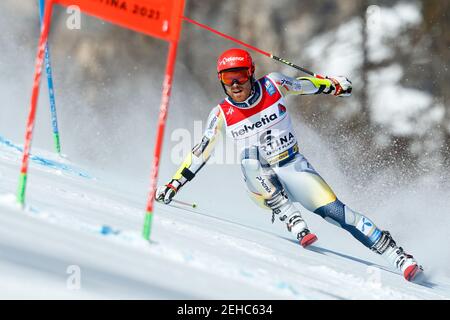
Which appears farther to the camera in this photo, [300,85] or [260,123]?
[300,85]

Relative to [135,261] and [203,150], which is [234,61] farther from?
[135,261]

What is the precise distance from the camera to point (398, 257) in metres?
4.70

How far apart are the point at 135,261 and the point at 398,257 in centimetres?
276

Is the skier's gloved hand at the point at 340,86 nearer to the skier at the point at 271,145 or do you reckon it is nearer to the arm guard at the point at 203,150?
the skier at the point at 271,145

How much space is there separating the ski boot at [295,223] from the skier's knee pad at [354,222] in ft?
0.71

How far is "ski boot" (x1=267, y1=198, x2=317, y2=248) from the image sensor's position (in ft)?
16.3

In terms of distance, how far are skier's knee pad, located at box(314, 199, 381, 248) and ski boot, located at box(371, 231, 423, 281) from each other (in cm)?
5

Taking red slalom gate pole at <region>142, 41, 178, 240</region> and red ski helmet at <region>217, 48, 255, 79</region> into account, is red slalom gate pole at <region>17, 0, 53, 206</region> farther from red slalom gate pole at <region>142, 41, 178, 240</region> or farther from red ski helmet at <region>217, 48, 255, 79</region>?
red ski helmet at <region>217, 48, 255, 79</region>

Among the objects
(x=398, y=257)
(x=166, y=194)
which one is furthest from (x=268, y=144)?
(x=398, y=257)

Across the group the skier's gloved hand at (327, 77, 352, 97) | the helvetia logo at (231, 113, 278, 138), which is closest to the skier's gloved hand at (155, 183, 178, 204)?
the helvetia logo at (231, 113, 278, 138)

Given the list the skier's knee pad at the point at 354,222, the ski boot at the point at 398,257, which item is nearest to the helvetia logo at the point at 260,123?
the skier's knee pad at the point at 354,222

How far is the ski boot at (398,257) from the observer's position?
454 centimetres

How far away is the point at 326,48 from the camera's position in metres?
12.8
